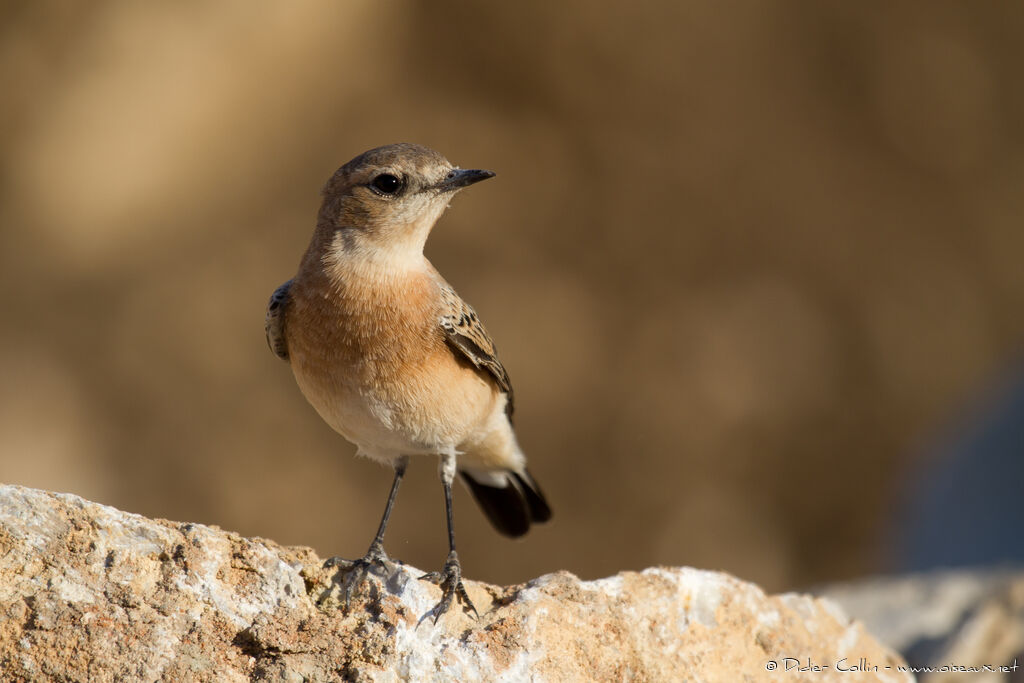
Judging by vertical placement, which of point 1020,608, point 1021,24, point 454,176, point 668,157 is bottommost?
point 1020,608

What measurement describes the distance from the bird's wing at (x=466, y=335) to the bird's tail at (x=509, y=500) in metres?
1.15

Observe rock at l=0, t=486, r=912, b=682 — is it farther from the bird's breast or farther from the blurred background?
the blurred background

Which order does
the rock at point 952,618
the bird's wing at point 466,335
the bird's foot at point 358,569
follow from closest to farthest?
the bird's foot at point 358,569 < the bird's wing at point 466,335 < the rock at point 952,618

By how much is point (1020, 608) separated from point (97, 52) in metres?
11.9

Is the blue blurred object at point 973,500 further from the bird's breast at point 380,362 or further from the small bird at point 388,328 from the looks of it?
the bird's breast at point 380,362

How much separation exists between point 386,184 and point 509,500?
8.29ft

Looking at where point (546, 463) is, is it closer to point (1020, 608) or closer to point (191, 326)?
point (191, 326)

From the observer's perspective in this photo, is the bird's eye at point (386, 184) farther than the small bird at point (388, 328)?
Yes

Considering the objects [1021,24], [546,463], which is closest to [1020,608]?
[546,463]

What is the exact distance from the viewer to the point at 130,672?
4117 mm

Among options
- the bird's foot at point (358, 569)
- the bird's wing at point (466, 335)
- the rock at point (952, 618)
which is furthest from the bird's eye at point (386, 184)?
the rock at point (952, 618)

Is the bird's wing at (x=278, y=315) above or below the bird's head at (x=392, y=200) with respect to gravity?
below

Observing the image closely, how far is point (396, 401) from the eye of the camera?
18.9 ft

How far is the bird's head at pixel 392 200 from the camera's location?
6.11 meters
